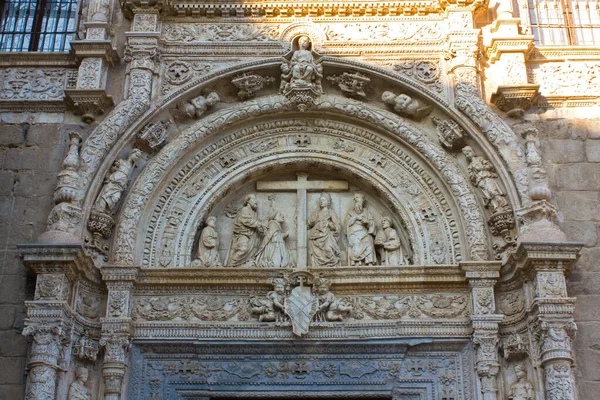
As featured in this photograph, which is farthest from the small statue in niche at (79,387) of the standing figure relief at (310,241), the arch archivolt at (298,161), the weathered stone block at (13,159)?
the weathered stone block at (13,159)

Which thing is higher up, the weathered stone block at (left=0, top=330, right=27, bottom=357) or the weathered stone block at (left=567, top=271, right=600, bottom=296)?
the weathered stone block at (left=567, top=271, right=600, bottom=296)

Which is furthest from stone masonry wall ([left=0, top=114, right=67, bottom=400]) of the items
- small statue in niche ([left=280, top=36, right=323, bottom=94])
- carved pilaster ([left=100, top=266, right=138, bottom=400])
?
small statue in niche ([left=280, top=36, right=323, bottom=94])

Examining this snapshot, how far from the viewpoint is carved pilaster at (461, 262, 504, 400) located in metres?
9.55

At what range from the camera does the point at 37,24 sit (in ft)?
40.6

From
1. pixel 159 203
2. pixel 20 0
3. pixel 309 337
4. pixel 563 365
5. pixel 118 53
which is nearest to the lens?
pixel 563 365

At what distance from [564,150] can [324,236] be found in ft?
10.6

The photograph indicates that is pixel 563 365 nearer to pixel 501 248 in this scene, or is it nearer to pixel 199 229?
pixel 501 248

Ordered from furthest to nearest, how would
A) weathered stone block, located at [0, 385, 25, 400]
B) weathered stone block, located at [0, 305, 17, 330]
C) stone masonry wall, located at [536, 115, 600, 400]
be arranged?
weathered stone block, located at [0, 305, 17, 330] < stone masonry wall, located at [536, 115, 600, 400] < weathered stone block, located at [0, 385, 25, 400]

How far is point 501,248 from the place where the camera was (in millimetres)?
10242

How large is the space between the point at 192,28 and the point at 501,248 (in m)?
5.15

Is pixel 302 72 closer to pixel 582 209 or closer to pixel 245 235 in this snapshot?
pixel 245 235

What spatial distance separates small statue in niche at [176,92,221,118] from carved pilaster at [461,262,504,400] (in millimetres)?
3936

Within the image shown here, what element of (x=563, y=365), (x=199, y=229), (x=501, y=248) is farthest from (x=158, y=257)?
(x=563, y=365)

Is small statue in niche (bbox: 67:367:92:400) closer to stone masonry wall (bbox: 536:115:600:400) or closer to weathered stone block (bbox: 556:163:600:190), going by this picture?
stone masonry wall (bbox: 536:115:600:400)
